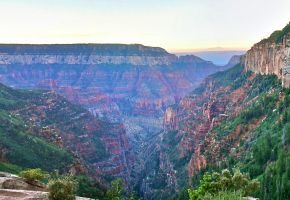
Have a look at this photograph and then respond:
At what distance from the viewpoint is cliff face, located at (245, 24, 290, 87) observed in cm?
13988

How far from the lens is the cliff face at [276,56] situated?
459 feet

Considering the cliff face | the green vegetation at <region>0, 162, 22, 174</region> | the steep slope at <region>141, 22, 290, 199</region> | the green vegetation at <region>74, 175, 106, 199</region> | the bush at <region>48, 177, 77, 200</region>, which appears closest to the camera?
the bush at <region>48, 177, 77, 200</region>

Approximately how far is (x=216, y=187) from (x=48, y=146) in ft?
308

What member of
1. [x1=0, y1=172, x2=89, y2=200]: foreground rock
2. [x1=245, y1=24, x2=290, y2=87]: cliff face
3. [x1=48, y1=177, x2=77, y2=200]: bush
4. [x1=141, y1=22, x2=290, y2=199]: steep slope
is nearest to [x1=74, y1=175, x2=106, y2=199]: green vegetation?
[x1=141, y1=22, x2=290, y2=199]: steep slope

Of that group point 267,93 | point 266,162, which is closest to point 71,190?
point 266,162

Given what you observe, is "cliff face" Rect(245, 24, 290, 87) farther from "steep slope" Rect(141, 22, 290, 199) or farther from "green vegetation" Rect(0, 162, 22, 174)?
"green vegetation" Rect(0, 162, 22, 174)

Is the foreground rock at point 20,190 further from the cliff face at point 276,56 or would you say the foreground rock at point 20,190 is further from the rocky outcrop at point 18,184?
the cliff face at point 276,56

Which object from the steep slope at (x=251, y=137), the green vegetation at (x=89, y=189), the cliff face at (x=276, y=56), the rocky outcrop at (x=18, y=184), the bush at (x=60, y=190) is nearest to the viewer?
the bush at (x=60, y=190)

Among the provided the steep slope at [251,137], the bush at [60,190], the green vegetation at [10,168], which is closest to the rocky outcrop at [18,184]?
the bush at [60,190]

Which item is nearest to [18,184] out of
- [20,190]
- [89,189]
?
[20,190]

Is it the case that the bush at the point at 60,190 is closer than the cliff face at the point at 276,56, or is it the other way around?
the bush at the point at 60,190

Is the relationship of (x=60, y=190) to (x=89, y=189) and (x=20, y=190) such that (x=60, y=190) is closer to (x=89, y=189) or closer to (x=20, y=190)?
(x=20, y=190)

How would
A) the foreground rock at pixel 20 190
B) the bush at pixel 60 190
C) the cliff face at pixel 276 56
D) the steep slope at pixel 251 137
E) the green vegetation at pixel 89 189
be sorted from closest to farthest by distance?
the bush at pixel 60 190
the foreground rock at pixel 20 190
the steep slope at pixel 251 137
the green vegetation at pixel 89 189
the cliff face at pixel 276 56

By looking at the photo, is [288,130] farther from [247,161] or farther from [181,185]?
[181,185]
